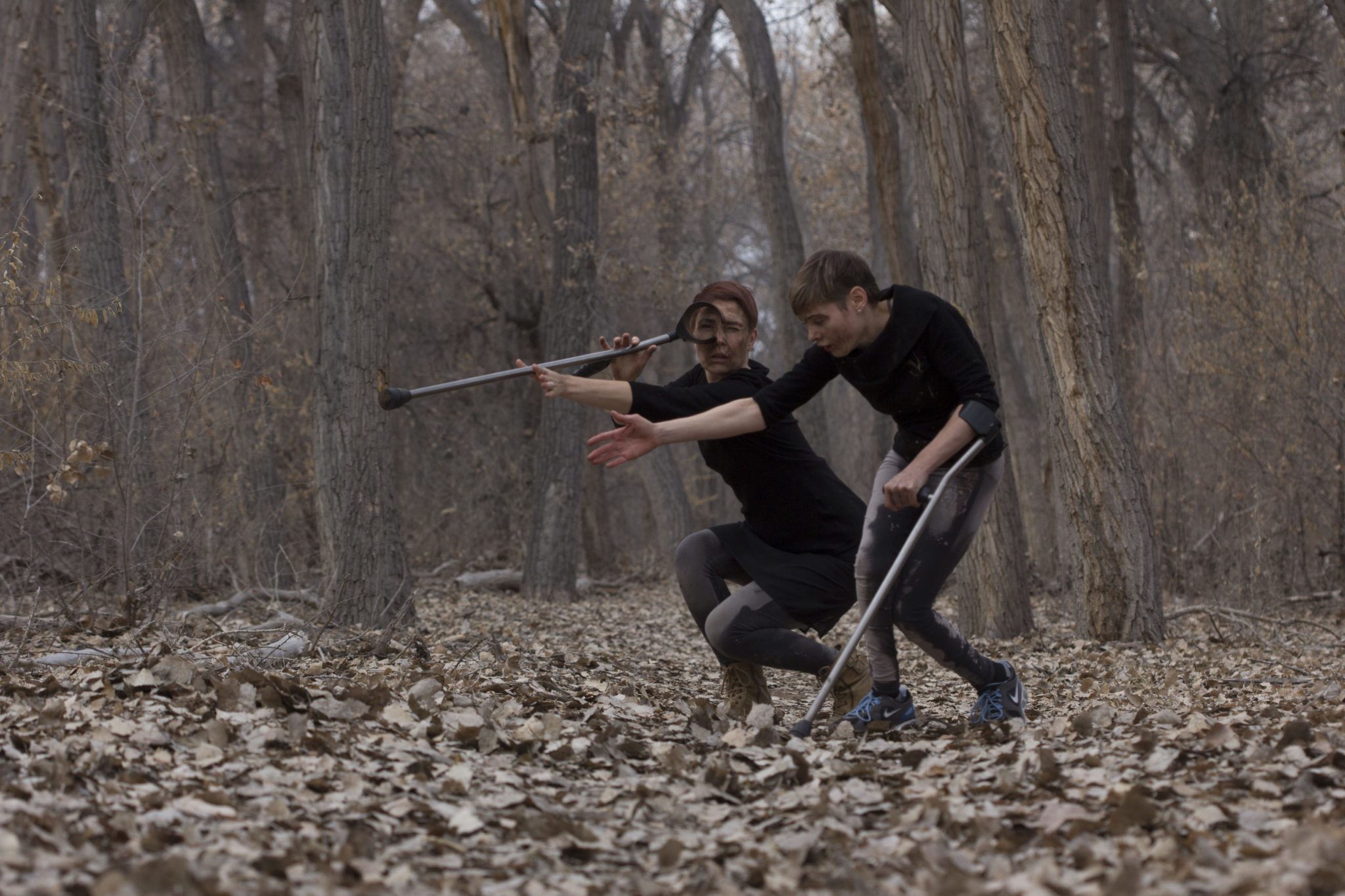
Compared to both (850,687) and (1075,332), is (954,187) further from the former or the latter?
(850,687)

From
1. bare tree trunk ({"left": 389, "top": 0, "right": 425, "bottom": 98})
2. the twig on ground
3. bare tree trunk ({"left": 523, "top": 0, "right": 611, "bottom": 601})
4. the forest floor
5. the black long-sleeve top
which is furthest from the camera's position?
bare tree trunk ({"left": 389, "top": 0, "right": 425, "bottom": 98})

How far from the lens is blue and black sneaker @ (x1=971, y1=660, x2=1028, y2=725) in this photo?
488 cm

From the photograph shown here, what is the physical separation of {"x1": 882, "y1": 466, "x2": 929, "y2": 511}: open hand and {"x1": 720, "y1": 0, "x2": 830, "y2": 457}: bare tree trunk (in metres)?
8.82

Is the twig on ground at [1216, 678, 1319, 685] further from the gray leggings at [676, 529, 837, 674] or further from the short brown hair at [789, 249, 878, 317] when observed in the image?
the short brown hair at [789, 249, 878, 317]

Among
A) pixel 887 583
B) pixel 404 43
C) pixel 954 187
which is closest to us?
pixel 887 583

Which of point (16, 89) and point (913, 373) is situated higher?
point (16, 89)

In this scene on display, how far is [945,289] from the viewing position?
8742mm

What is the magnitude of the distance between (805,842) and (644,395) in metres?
2.10

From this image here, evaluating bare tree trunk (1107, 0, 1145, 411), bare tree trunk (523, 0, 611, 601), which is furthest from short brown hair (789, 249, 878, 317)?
bare tree trunk (1107, 0, 1145, 411)

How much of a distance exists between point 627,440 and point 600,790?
51.5 inches

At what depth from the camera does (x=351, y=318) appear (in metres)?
8.05

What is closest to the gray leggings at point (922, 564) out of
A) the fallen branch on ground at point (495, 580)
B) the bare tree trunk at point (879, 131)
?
the bare tree trunk at point (879, 131)

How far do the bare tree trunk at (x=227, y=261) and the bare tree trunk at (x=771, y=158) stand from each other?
5.29 metres

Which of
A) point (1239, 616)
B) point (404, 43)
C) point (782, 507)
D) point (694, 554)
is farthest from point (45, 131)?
point (1239, 616)
